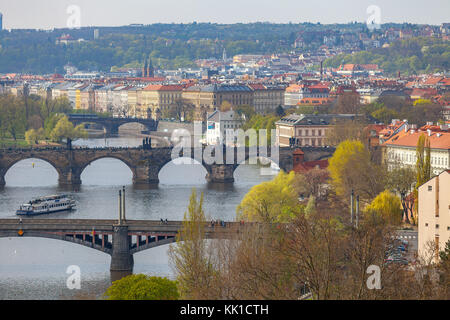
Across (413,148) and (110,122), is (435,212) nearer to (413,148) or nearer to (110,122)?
(413,148)

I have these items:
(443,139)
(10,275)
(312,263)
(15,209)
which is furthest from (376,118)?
(312,263)

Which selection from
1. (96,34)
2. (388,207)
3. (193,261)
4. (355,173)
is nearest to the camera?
(193,261)

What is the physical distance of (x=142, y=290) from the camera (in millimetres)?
17625

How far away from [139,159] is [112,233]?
20.9 meters

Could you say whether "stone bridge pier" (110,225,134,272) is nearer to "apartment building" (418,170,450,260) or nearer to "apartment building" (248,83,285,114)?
"apartment building" (418,170,450,260)

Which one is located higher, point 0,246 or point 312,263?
point 312,263

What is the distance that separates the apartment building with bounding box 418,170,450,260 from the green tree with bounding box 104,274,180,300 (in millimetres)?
6985

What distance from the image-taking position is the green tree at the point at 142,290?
17.6 metres

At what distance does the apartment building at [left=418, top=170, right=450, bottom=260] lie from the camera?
23.9m

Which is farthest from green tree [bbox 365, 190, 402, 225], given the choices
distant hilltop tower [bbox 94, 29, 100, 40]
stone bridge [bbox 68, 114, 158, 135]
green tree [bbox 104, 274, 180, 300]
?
distant hilltop tower [bbox 94, 29, 100, 40]

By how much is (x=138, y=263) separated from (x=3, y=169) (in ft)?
64.3

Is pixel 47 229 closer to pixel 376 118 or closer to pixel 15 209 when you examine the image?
pixel 15 209

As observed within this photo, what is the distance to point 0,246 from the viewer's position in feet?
95.2
